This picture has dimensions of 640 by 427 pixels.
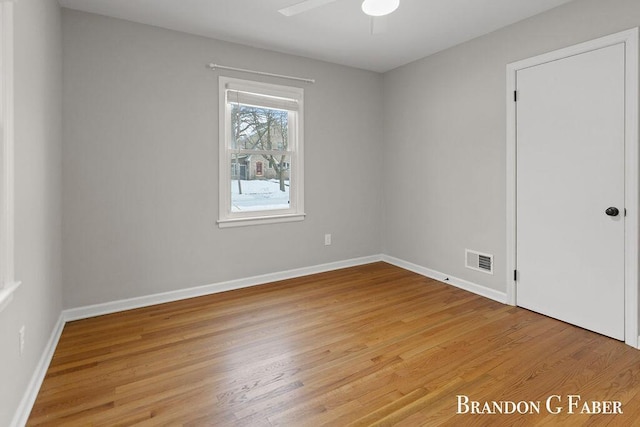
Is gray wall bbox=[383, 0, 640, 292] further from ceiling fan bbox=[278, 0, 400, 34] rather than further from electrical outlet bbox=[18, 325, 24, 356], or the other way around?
electrical outlet bbox=[18, 325, 24, 356]

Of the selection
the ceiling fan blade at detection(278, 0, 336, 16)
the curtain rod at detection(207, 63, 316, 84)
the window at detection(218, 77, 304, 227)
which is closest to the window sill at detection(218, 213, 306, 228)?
the window at detection(218, 77, 304, 227)

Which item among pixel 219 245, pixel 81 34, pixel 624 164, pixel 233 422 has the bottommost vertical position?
pixel 233 422

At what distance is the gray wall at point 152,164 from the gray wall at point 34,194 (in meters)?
0.19

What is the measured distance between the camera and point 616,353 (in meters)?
2.36

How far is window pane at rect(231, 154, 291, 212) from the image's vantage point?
3768mm

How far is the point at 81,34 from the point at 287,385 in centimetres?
320

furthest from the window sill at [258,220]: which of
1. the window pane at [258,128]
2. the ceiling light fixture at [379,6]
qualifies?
the ceiling light fixture at [379,6]

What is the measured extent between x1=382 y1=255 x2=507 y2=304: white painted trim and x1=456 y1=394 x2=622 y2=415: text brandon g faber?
1.48 m

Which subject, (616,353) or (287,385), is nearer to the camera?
(287,385)

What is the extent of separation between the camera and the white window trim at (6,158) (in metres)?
1.49

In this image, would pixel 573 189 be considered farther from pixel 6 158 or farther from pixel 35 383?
pixel 35 383

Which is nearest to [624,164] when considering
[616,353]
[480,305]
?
[616,353]

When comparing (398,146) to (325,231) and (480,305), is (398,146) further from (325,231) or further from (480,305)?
(480,305)

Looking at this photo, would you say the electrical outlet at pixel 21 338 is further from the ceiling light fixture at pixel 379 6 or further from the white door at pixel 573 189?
the white door at pixel 573 189
